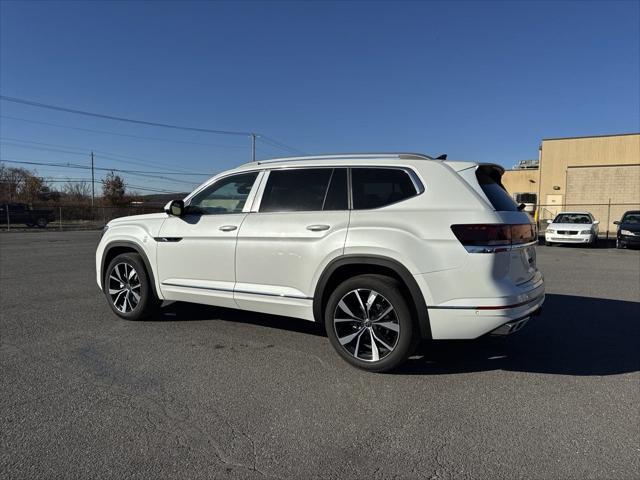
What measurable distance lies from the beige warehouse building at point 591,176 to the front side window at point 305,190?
3052cm

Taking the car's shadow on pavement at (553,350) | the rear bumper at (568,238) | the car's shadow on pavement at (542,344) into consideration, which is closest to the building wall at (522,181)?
the rear bumper at (568,238)

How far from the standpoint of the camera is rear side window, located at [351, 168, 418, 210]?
3.83m

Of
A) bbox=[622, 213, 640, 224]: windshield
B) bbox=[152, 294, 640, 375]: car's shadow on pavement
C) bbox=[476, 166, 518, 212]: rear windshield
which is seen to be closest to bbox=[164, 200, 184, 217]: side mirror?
bbox=[152, 294, 640, 375]: car's shadow on pavement

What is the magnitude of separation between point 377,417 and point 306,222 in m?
1.81

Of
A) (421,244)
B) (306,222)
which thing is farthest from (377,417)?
(306,222)

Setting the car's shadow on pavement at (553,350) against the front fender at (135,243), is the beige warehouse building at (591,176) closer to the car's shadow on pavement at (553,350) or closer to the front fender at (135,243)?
the car's shadow on pavement at (553,350)

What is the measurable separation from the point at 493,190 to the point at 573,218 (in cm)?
1816

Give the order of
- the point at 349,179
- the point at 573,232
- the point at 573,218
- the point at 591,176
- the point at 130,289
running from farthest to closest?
the point at 591,176, the point at 573,218, the point at 573,232, the point at 130,289, the point at 349,179

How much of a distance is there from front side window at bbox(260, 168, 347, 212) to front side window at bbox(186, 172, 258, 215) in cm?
29

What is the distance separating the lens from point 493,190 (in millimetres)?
3885

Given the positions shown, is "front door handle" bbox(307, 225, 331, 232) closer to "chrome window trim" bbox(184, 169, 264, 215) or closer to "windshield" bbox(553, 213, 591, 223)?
"chrome window trim" bbox(184, 169, 264, 215)

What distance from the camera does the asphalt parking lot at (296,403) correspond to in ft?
8.45

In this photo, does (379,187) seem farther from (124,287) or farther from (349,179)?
(124,287)

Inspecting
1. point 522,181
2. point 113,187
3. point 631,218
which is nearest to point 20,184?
point 113,187
